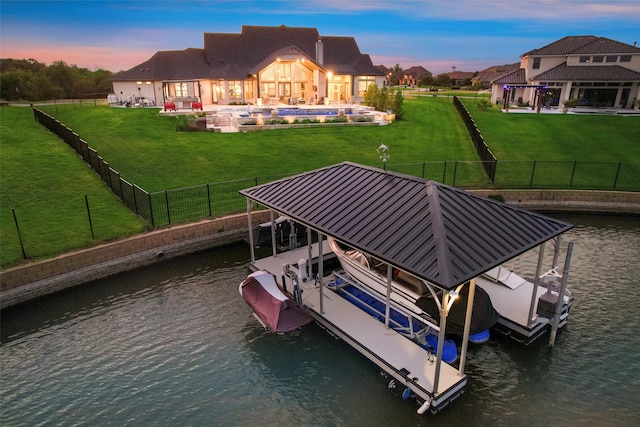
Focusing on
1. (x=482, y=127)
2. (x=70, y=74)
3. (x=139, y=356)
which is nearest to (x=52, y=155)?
(x=139, y=356)

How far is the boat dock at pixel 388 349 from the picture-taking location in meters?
9.68

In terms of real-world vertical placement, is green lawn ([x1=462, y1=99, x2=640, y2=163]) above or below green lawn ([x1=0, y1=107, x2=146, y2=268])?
above

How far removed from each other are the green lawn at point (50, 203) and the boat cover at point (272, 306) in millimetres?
7756

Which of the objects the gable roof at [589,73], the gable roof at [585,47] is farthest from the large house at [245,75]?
the gable roof at [585,47]

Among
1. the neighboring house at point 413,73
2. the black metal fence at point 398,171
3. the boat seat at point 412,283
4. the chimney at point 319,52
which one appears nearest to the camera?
the boat seat at point 412,283

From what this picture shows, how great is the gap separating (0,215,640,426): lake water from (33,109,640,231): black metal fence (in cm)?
598

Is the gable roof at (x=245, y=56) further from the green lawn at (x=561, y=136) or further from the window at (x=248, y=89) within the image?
the green lawn at (x=561, y=136)

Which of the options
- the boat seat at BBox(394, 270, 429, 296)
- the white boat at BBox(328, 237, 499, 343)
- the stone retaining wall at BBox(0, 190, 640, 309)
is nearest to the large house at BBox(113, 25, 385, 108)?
the stone retaining wall at BBox(0, 190, 640, 309)

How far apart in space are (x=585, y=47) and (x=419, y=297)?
54.9m

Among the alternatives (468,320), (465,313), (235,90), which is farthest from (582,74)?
(468,320)

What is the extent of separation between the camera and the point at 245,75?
4966 cm

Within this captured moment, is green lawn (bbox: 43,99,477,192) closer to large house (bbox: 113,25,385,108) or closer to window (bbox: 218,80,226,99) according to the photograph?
large house (bbox: 113,25,385,108)

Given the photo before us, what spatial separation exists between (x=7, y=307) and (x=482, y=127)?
39419mm

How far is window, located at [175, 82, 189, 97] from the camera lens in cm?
4959
